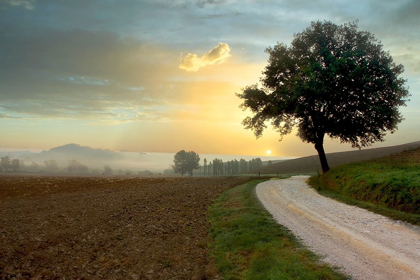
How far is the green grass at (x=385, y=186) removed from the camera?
15835 mm

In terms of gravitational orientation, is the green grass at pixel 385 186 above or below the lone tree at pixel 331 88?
below

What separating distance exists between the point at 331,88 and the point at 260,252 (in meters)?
25.2

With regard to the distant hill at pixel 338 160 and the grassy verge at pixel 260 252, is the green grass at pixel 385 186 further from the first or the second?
the distant hill at pixel 338 160

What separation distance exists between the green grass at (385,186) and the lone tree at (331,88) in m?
6.77

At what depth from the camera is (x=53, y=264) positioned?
36.2 feet

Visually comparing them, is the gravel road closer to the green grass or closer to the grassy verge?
the grassy verge

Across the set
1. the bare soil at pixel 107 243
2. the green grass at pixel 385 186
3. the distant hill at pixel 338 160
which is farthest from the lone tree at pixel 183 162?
the bare soil at pixel 107 243

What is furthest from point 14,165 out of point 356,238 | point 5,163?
point 356,238

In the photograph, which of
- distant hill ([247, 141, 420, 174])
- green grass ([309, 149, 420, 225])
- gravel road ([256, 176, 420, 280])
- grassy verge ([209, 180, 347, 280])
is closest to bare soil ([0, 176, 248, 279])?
grassy verge ([209, 180, 347, 280])

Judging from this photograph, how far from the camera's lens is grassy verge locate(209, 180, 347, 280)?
862 centimetres

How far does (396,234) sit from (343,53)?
2568 centimetres

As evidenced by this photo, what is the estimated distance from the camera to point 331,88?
29.9 m

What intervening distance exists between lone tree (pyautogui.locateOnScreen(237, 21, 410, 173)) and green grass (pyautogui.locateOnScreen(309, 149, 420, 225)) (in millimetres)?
6771

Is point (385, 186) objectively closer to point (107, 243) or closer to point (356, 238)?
point (356, 238)
